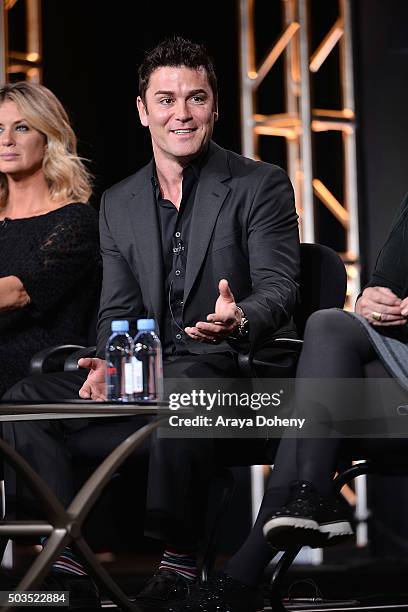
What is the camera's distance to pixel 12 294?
3.33 metres

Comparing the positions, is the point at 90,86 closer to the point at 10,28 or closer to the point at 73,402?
the point at 10,28

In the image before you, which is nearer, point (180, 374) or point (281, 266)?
point (180, 374)

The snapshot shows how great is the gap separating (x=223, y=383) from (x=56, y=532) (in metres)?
0.68

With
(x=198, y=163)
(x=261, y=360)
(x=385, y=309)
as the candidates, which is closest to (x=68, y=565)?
(x=261, y=360)

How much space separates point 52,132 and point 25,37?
129 cm

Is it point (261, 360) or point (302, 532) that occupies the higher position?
point (261, 360)

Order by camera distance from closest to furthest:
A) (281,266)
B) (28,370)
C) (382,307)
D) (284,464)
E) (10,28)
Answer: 1. (284,464)
2. (382,307)
3. (281,266)
4. (28,370)
5. (10,28)

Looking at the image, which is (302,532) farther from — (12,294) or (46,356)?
(12,294)

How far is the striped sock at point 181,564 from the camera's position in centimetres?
260

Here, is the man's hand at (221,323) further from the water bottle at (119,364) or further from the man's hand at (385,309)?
the man's hand at (385,309)

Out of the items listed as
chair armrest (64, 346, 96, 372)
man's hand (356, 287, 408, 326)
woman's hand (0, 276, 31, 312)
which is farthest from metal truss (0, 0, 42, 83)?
man's hand (356, 287, 408, 326)

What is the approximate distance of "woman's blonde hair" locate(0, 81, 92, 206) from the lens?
3604 mm

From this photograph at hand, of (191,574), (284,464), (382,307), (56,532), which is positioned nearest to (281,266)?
(382,307)

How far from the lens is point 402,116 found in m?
4.92
